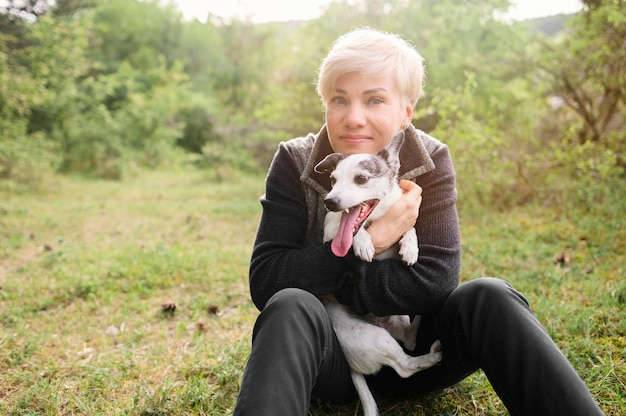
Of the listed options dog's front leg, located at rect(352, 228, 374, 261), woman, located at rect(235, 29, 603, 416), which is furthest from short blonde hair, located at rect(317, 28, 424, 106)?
dog's front leg, located at rect(352, 228, 374, 261)

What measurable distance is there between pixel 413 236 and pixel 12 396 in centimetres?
206

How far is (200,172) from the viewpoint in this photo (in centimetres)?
1357

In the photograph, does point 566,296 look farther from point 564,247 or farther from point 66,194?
point 66,194

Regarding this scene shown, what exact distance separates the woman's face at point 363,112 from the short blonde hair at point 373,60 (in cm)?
3

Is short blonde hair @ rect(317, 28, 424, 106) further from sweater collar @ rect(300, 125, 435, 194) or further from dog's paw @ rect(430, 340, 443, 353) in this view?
dog's paw @ rect(430, 340, 443, 353)

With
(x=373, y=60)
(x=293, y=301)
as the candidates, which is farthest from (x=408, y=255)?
(x=373, y=60)

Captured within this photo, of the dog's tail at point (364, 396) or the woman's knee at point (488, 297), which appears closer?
the woman's knee at point (488, 297)

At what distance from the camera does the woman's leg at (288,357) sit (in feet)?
4.48

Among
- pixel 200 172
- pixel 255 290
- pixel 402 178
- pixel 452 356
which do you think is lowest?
pixel 200 172

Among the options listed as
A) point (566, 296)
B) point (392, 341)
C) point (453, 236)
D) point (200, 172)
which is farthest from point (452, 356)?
point (200, 172)

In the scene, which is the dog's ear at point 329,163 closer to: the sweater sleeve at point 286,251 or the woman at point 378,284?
the woman at point 378,284

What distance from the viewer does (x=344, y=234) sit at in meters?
1.64

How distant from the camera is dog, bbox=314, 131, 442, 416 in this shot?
1.67m

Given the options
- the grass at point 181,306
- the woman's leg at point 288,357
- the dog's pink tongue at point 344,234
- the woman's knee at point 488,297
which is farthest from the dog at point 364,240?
the grass at point 181,306
